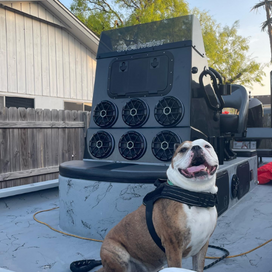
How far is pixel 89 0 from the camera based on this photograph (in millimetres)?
23688

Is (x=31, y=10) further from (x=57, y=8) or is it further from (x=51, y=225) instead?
(x=51, y=225)

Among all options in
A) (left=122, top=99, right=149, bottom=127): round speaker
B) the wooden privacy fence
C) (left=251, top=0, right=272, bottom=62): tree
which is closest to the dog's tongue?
(left=122, top=99, right=149, bottom=127): round speaker

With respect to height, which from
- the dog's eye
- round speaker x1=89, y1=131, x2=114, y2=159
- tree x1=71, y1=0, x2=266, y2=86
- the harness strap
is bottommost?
the harness strap

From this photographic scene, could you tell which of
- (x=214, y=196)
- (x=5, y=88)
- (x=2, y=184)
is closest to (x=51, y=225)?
(x=214, y=196)

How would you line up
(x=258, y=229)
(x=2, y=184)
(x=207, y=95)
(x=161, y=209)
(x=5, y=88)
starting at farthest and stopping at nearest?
(x=5, y=88)
(x=2, y=184)
(x=207, y=95)
(x=258, y=229)
(x=161, y=209)

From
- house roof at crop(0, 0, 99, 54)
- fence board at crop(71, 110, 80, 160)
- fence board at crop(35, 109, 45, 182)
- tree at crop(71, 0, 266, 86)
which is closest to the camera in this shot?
fence board at crop(35, 109, 45, 182)

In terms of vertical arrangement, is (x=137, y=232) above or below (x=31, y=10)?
below

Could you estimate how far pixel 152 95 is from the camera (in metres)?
3.59

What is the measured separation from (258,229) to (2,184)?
15.5ft

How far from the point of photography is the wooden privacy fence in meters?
5.87

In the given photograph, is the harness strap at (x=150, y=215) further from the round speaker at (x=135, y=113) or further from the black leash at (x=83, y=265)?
the round speaker at (x=135, y=113)

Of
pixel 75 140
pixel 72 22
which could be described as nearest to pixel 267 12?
pixel 72 22

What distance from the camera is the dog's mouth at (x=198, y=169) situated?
1799 mm

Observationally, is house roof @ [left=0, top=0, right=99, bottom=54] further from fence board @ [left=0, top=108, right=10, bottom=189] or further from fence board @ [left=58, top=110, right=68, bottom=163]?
fence board @ [left=0, top=108, right=10, bottom=189]
